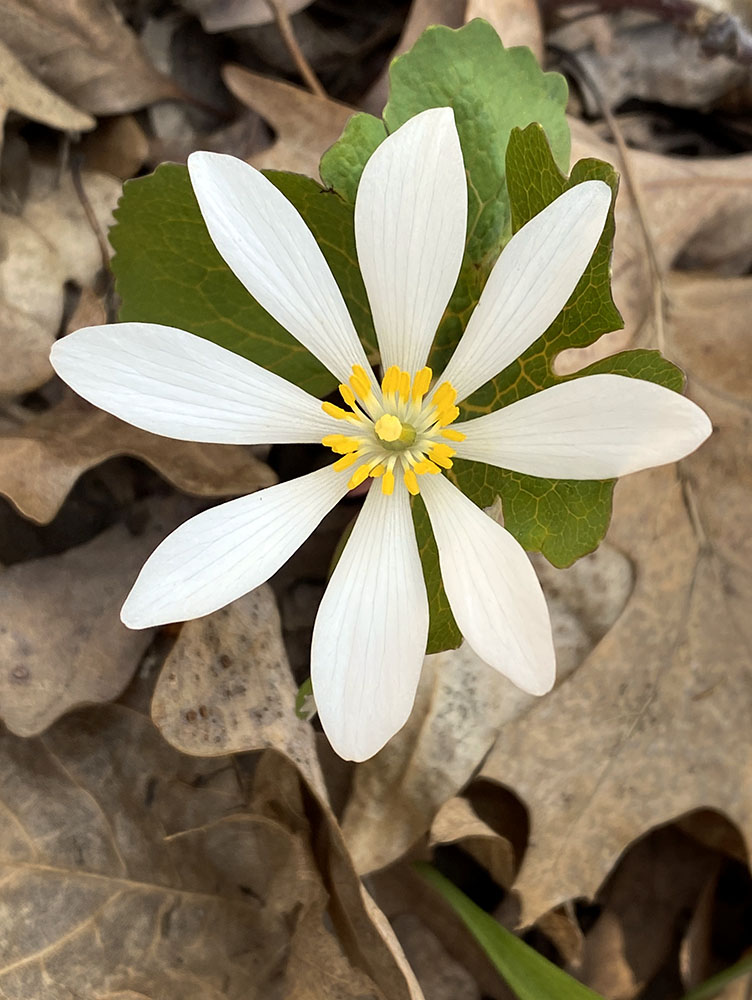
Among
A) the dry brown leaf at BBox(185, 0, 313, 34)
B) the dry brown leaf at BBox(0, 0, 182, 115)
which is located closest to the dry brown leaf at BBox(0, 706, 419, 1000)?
the dry brown leaf at BBox(0, 0, 182, 115)

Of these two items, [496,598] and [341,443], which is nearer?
[496,598]

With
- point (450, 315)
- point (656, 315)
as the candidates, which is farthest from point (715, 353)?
point (450, 315)

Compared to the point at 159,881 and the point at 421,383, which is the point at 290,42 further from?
the point at 159,881

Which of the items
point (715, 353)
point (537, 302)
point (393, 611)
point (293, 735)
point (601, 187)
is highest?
point (715, 353)

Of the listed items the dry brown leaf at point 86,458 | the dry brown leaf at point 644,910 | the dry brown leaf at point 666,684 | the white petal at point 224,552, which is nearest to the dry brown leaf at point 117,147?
the dry brown leaf at point 86,458

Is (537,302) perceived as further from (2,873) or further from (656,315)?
(2,873)

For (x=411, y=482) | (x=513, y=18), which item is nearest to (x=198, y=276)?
(x=411, y=482)
